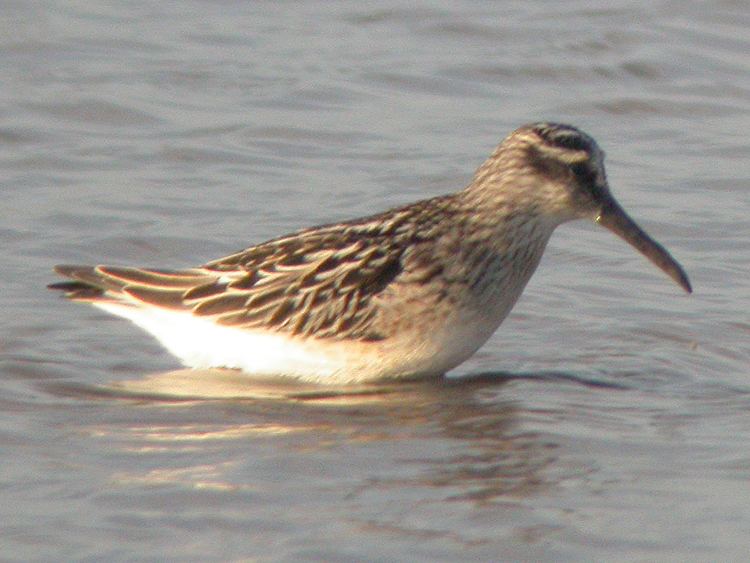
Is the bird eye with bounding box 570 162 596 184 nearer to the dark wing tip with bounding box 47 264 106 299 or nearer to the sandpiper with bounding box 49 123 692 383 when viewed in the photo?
the sandpiper with bounding box 49 123 692 383

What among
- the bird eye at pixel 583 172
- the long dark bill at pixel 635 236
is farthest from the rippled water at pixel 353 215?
the bird eye at pixel 583 172

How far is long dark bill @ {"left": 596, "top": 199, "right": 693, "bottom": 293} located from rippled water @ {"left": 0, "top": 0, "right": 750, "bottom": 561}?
0.55 metres

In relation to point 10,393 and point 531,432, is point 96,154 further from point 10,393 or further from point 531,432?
point 531,432

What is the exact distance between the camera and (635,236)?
1148 cm

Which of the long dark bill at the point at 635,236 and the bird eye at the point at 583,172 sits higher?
the bird eye at the point at 583,172

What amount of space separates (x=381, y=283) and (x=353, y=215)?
3089 millimetres

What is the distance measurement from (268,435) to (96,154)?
545 cm

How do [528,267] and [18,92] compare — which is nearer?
[528,267]

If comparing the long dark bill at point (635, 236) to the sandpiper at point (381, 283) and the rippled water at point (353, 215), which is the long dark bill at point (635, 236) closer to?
the sandpiper at point (381, 283)

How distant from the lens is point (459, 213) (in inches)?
445

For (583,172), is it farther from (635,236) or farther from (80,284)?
(80,284)

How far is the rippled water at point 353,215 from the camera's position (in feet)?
29.4

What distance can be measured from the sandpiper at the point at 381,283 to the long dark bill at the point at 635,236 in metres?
0.01

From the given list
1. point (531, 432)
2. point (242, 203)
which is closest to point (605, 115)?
point (242, 203)
